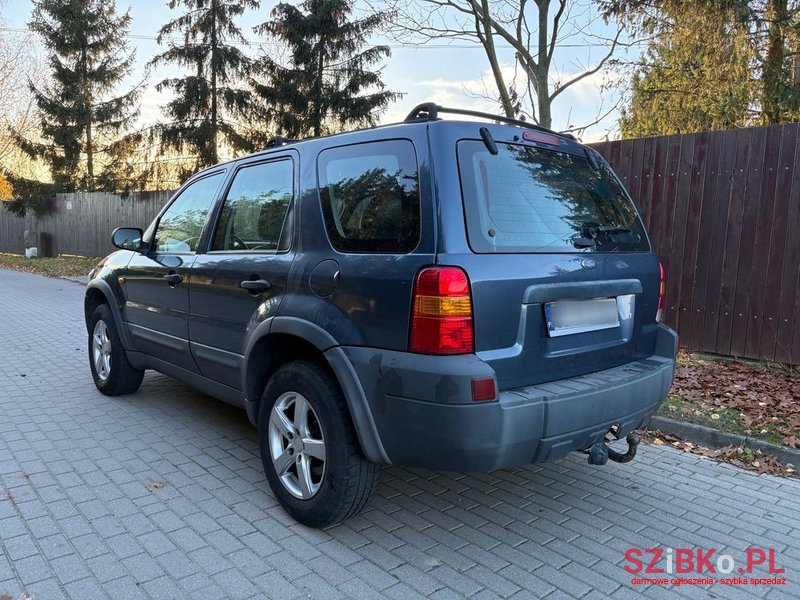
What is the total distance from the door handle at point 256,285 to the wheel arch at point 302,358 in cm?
21

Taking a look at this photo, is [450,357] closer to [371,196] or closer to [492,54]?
[371,196]

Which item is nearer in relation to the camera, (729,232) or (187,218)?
(187,218)

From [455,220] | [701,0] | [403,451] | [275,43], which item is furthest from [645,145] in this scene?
[275,43]

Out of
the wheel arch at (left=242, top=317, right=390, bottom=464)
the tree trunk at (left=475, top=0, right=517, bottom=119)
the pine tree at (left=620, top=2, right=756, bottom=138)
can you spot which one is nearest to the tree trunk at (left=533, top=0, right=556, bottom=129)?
the tree trunk at (left=475, top=0, right=517, bottom=119)

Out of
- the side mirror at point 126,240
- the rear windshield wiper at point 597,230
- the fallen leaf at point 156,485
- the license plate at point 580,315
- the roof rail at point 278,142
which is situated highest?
the roof rail at point 278,142

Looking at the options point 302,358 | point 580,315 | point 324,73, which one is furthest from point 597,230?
point 324,73

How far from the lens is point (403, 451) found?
8.45 feet

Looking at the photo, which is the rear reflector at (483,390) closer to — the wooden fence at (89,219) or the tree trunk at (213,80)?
the wooden fence at (89,219)

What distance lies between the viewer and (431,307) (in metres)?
2.45

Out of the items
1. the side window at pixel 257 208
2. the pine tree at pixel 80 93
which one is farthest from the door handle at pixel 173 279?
the pine tree at pixel 80 93

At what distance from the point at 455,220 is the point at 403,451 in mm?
1018

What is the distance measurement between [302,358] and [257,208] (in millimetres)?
1056

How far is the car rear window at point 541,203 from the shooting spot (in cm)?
264

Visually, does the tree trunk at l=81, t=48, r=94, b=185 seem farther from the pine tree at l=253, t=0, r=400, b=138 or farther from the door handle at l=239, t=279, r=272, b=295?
the door handle at l=239, t=279, r=272, b=295
